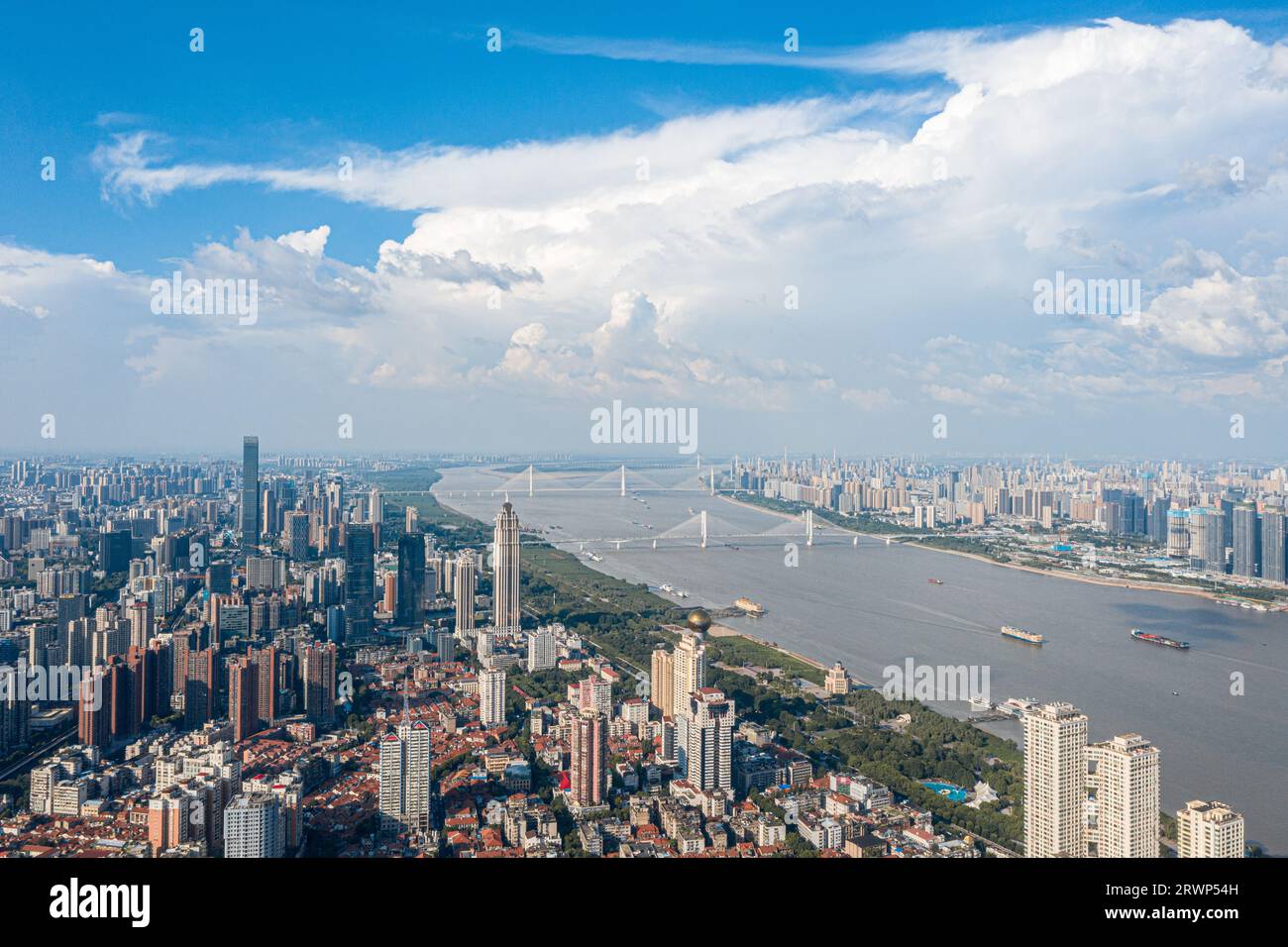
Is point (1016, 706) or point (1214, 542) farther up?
point (1214, 542)

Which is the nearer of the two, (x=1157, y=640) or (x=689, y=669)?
(x=689, y=669)

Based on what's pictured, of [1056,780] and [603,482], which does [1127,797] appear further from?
[603,482]

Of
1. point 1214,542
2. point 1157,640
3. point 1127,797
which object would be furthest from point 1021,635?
point 1214,542

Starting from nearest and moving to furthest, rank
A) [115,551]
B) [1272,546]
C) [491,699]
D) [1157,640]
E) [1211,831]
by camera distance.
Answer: [1211,831] < [491,699] < [1157,640] < [115,551] < [1272,546]

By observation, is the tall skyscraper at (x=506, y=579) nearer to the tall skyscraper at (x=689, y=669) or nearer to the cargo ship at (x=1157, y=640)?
the tall skyscraper at (x=689, y=669)

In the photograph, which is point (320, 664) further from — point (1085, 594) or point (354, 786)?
point (1085, 594)

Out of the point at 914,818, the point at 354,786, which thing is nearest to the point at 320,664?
the point at 354,786

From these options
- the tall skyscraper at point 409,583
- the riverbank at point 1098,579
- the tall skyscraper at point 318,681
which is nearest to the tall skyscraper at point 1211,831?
the tall skyscraper at point 318,681
